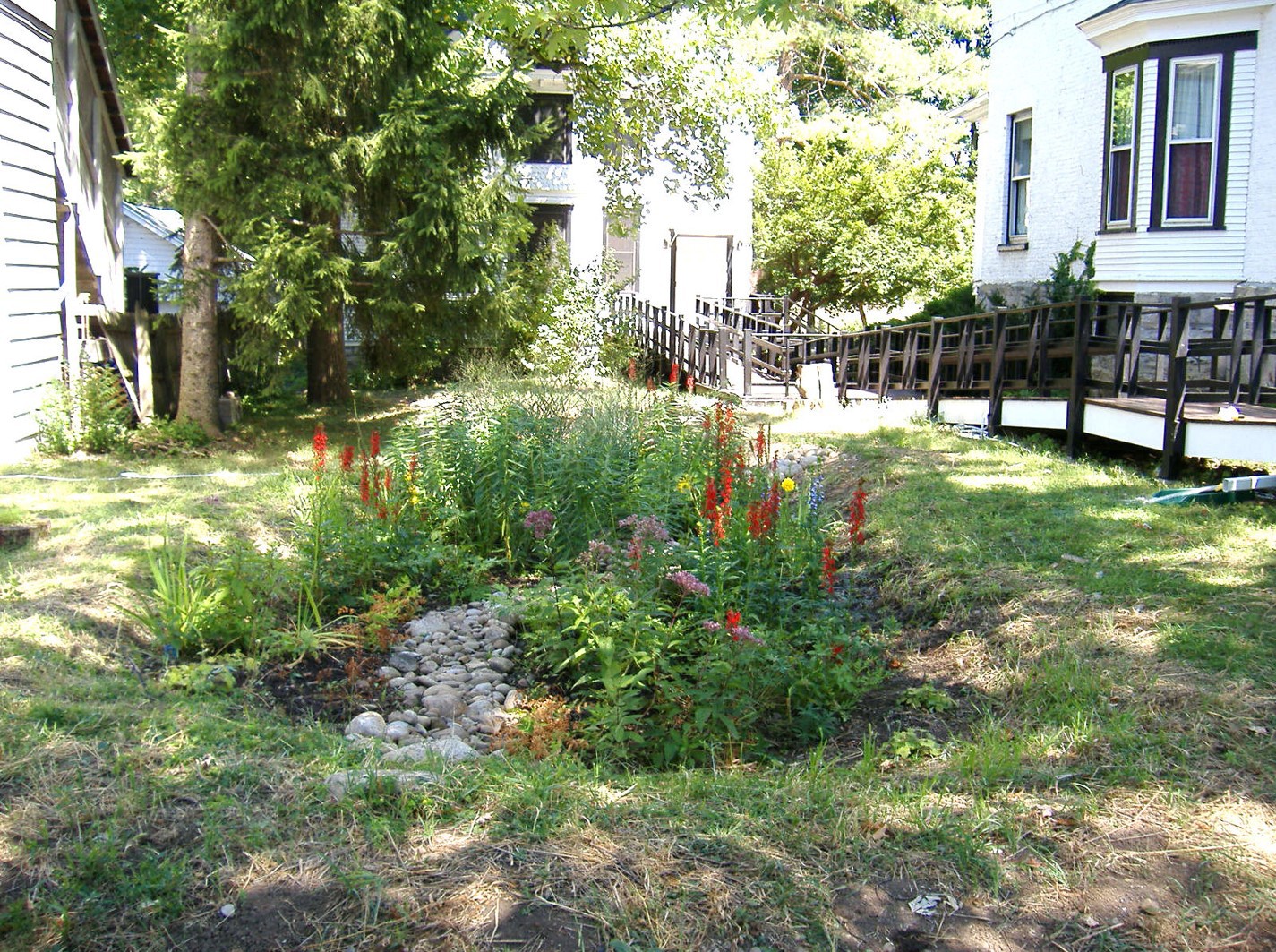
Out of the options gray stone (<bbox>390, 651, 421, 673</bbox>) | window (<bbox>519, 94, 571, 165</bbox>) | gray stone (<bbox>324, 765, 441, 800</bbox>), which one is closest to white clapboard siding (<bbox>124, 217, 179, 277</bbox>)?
window (<bbox>519, 94, 571, 165</bbox>)

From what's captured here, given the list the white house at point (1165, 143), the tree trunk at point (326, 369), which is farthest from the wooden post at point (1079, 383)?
the tree trunk at point (326, 369)

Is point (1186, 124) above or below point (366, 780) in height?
above

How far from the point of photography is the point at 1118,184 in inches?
578

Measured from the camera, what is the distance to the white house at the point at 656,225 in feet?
77.9

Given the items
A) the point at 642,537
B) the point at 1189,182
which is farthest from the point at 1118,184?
the point at 642,537

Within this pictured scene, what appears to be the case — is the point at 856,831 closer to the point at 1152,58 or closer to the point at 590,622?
the point at 590,622

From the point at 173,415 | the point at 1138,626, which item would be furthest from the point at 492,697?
the point at 173,415

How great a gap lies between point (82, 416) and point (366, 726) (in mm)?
8674

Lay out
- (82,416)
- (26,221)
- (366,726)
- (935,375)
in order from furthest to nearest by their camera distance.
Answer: (935,375) → (82,416) → (26,221) → (366,726)

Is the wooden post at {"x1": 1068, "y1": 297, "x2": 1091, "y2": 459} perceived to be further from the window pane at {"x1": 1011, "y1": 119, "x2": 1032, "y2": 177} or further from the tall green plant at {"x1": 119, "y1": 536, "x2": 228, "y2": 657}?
the window pane at {"x1": 1011, "y1": 119, "x2": 1032, "y2": 177}

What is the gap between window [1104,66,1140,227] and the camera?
14453 millimetres

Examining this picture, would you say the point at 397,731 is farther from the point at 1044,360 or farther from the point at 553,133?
the point at 553,133

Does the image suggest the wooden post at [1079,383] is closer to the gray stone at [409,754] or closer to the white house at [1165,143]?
the white house at [1165,143]

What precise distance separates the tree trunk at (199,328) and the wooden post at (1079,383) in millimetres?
9460
